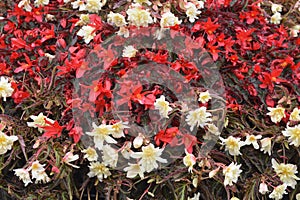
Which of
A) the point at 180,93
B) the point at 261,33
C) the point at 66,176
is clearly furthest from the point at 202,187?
the point at 261,33

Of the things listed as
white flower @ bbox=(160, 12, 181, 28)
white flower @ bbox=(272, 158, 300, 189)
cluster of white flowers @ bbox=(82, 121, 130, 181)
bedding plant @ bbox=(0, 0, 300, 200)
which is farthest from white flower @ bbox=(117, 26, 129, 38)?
white flower @ bbox=(272, 158, 300, 189)

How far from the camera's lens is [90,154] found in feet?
5.50

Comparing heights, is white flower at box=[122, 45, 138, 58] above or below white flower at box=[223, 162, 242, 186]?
above

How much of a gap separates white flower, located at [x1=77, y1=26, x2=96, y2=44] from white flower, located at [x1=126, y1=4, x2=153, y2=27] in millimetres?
155

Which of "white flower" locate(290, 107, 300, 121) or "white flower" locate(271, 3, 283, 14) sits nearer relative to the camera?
"white flower" locate(290, 107, 300, 121)

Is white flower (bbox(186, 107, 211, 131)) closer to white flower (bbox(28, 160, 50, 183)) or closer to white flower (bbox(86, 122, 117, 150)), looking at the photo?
white flower (bbox(86, 122, 117, 150))

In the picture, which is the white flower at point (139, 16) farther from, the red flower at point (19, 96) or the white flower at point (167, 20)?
the red flower at point (19, 96)

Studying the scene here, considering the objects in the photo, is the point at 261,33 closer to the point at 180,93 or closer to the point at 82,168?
the point at 180,93

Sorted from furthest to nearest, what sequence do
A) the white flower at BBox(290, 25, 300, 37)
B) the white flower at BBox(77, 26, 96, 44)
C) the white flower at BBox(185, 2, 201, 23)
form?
the white flower at BBox(290, 25, 300, 37) < the white flower at BBox(185, 2, 201, 23) < the white flower at BBox(77, 26, 96, 44)

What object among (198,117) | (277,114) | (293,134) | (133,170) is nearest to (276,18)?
(277,114)

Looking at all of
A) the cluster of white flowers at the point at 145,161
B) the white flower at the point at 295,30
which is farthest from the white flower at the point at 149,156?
the white flower at the point at 295,30

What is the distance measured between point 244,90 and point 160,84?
0.37 m

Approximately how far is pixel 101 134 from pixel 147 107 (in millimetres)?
184

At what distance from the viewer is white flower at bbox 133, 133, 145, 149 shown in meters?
1.63
